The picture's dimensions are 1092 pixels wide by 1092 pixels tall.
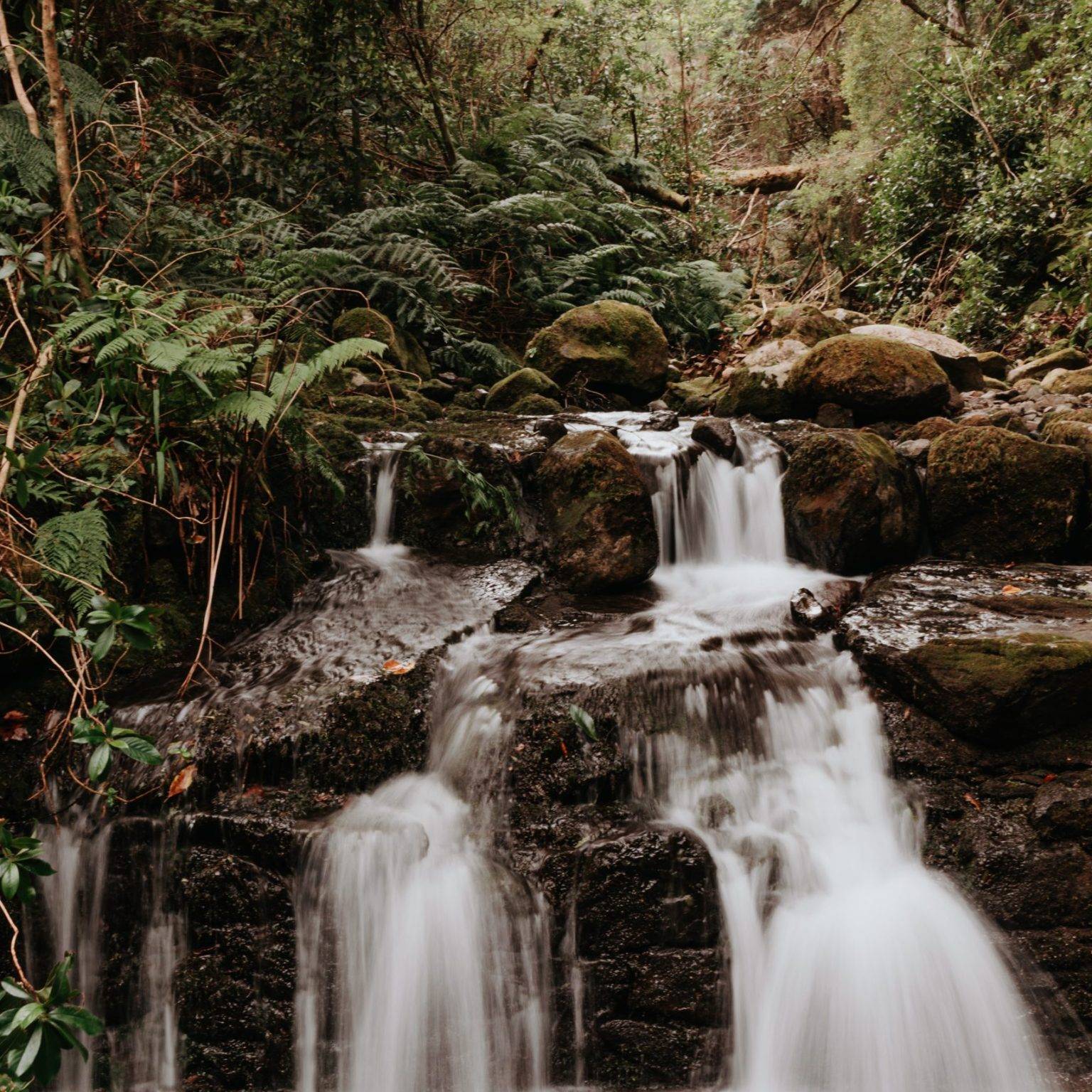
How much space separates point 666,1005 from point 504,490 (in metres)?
3.12

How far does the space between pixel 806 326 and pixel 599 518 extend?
5.54m

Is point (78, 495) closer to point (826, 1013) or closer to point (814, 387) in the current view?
point (826, 1013)

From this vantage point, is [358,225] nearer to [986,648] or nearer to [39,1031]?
[986,648]

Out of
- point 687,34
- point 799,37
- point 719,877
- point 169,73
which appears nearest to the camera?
point 719,877

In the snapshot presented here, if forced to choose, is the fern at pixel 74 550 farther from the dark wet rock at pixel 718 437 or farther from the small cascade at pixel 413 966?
the dark wet rock at pixel 718 437

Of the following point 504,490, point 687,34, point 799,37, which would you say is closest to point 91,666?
point 504,490


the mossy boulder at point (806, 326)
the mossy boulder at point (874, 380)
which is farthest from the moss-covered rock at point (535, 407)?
the mossy boulder at point (806, 326)

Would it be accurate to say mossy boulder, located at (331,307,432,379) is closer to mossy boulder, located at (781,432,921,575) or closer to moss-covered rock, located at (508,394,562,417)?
moss-covered rock, located at (508,394,562,417)

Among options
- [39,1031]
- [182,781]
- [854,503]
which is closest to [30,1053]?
[39,1031]

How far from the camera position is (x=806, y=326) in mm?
8938

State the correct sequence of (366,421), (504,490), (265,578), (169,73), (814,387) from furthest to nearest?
1. (169,73)
2. (814,387)
3. (366,421)
4. (504,490)
5. (265,578)

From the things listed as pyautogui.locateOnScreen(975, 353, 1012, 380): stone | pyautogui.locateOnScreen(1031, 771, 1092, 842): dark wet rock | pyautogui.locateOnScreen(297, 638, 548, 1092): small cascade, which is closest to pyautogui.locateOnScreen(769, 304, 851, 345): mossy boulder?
pyautogui.locateOnScreen(975, 353, 1012, 380): stone

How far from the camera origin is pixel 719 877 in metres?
2.90

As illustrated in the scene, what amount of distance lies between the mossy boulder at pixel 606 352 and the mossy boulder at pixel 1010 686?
548 cm
